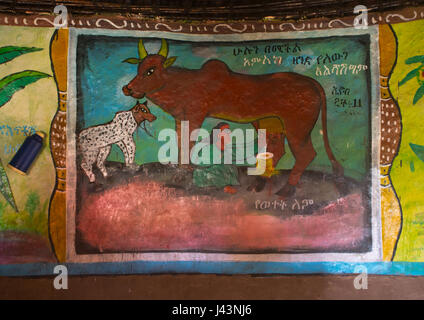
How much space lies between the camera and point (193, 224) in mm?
2994

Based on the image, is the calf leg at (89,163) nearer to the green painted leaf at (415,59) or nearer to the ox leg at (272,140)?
the ox leg at (272,140)

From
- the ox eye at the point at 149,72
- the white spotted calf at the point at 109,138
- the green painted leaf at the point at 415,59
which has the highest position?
the green painted leaf at the point at 415,59

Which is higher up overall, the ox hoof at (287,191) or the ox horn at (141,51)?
the ox horn at (141,51)

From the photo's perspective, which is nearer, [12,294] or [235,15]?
[12,294]

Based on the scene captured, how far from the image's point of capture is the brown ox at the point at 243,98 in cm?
302

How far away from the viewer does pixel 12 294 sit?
2873mm

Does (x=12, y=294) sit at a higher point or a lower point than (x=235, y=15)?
lower

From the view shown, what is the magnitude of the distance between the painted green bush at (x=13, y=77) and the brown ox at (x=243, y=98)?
685 mm

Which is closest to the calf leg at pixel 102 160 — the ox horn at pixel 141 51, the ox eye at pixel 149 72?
the ox eye at pixel 149 72

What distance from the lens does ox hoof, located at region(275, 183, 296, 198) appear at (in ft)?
9.88

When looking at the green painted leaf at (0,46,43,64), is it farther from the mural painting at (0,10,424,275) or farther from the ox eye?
the ox eye
